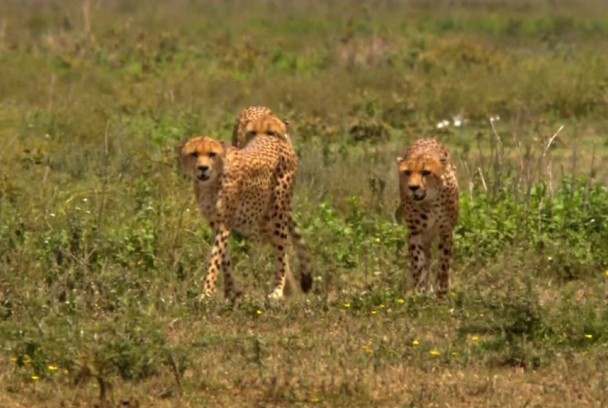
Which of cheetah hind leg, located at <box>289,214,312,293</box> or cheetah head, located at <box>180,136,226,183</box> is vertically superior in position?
cheetah head, located at <box>180,136,226,183</box>

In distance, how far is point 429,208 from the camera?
11336 mm

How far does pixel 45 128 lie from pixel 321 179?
3.24m

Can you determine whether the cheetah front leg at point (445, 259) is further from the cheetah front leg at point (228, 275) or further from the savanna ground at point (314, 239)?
the cheetah front leg at point (228, 275)

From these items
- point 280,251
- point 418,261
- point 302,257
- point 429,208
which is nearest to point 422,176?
point 429,208

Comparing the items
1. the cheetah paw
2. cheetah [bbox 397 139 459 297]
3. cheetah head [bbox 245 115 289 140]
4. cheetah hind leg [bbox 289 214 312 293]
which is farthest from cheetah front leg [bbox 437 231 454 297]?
cheetah head [bbox 245 115 289 140]

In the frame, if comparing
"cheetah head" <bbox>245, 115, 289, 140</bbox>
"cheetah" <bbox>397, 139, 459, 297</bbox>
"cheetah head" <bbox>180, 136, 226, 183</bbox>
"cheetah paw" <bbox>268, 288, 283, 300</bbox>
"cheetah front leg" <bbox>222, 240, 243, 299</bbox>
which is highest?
"cheetah head" <bbox>245, 115, 289, 140</bbox>

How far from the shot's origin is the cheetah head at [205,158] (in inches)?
443

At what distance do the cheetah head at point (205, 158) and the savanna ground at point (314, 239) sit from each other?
26.7 inches

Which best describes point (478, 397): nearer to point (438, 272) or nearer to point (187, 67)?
point (438, 272)

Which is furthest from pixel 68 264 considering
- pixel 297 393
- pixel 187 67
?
pixel 187 67

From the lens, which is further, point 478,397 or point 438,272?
point 438,272

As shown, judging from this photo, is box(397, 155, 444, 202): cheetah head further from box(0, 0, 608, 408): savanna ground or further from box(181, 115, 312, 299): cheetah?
box(181, 115, 312, 299): cheetah

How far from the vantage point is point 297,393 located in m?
8.45

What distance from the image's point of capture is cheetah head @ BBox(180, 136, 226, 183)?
11.3 m
